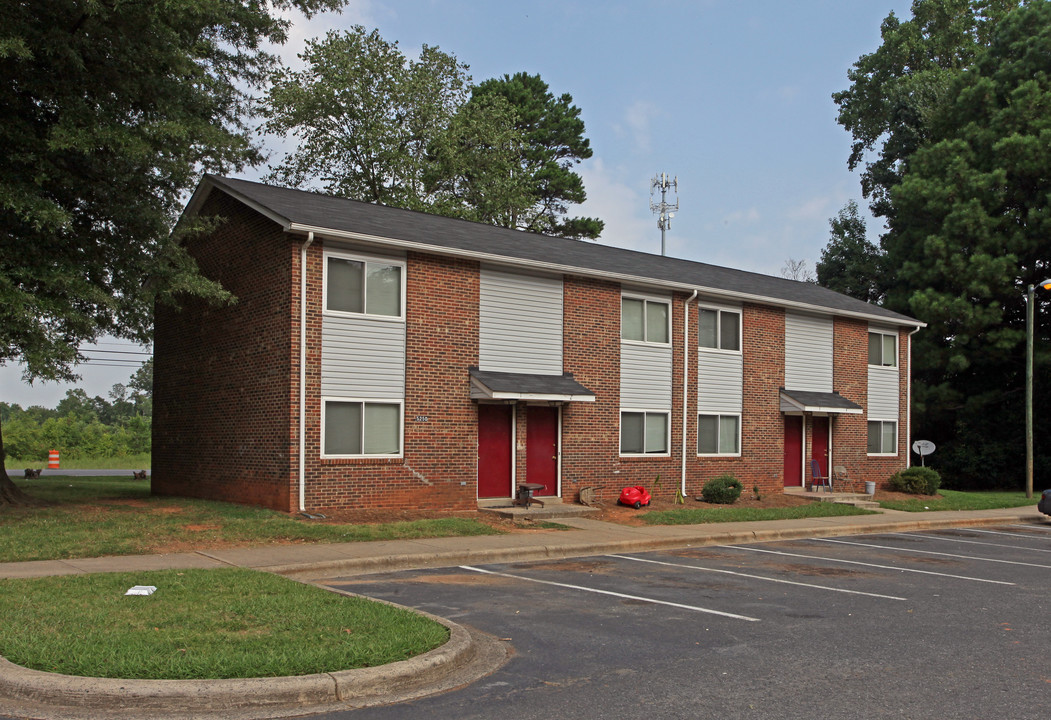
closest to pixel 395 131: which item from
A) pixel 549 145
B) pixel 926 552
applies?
pixel 549 145

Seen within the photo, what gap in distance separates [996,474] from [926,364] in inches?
220

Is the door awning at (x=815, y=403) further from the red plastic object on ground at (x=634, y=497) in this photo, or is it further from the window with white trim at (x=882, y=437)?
the red plastic object on ground at (x=634, y=497)

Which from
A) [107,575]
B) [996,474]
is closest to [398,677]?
[107,575]

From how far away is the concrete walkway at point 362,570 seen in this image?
5805mm

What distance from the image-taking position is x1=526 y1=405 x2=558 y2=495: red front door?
20.6m

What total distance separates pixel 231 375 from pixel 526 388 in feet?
20.6

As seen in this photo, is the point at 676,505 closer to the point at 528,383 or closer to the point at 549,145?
the point at 528,383

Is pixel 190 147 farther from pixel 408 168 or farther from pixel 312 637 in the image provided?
pixel 408 168

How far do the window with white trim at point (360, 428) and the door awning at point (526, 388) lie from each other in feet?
6.14

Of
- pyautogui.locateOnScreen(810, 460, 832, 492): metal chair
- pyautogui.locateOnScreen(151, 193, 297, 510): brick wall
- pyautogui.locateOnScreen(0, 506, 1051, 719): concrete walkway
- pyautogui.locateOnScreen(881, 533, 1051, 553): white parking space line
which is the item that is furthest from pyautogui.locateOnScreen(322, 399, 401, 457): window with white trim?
pyautogui.locateOnScreen(810, 460, 832, 492): metal chair

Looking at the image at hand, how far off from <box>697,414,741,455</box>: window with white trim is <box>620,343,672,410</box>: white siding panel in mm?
1489

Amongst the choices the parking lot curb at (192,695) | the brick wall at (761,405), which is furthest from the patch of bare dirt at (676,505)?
the parking lot curb at (192,695)

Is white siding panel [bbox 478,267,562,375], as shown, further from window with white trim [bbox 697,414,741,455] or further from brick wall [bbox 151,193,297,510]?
window with white trim [bbox 697,414,741,455]

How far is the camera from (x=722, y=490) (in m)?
22.4
